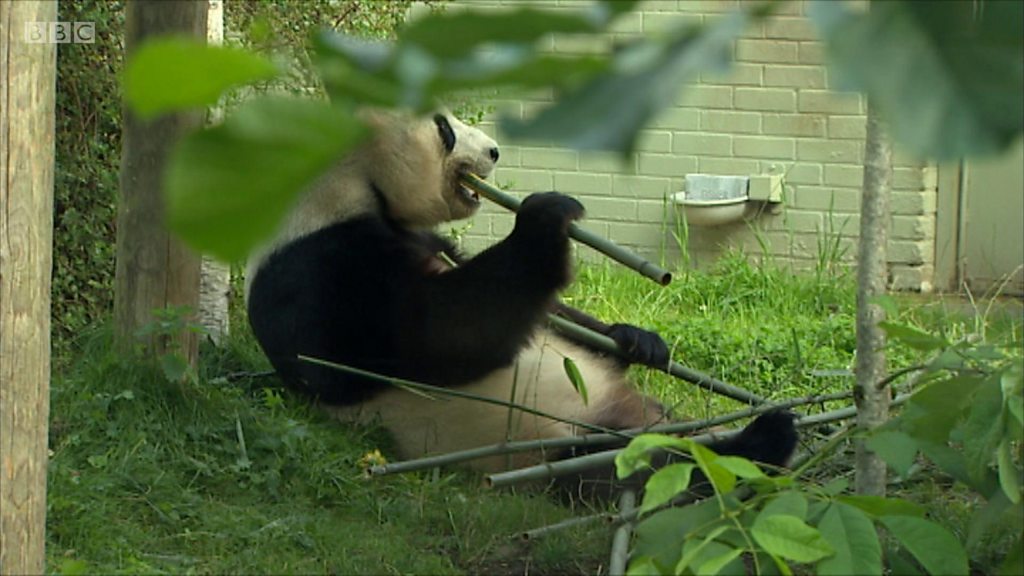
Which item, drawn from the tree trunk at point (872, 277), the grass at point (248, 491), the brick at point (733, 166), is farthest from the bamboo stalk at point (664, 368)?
the brick at point (733, 166)

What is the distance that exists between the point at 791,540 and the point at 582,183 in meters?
6.50

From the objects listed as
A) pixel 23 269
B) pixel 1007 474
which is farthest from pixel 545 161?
pixel 1007 474

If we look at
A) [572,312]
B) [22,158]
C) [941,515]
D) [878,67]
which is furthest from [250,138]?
[572,312]

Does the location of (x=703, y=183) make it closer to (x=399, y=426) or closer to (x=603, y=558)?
(x=399, y=426)

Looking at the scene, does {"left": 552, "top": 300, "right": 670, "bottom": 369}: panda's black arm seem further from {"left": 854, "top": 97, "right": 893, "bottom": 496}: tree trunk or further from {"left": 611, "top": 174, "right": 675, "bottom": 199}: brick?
{"left": 611, "top": 174, "right": 675, "bottom": 199}: brick

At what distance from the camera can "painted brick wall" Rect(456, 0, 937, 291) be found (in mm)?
8242

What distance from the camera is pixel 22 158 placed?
2611 millimetres

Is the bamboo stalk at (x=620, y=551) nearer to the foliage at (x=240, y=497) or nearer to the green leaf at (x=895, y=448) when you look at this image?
the foliage at (x=240, y=497)

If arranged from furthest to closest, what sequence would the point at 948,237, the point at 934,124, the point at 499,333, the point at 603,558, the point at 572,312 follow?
the point at 948,237
the point at 572,312
the point at 499,333
the point at 603,558
the point at 934,124

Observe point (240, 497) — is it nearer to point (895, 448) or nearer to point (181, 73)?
point (895, 448)

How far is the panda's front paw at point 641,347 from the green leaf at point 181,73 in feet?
14.0

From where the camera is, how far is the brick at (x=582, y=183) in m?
8.63

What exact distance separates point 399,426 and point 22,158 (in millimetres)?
1970

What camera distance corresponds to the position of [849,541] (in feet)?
7.68
